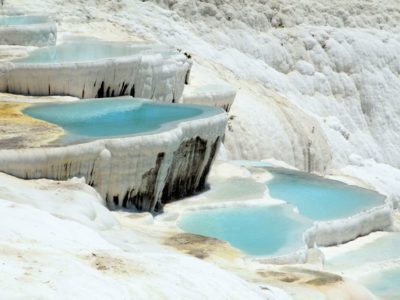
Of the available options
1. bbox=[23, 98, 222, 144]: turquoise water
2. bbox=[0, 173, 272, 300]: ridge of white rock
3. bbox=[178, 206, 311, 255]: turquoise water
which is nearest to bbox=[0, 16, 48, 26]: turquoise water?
bbox=[23, 98, 222, 144]: turquoise water

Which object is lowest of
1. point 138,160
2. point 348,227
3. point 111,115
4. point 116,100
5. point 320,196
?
point 320,196

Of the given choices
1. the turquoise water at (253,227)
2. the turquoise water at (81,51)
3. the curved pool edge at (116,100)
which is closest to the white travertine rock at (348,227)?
A: the turquoise water at (253,227)

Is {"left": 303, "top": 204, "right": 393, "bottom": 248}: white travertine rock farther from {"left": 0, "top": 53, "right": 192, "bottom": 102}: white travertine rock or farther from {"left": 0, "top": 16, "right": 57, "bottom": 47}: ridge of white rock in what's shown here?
{"left": 0, "top": 16, "right": 57, "bottom": 47}: ridge of white rock

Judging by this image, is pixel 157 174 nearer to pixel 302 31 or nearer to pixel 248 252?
pixel 248 252

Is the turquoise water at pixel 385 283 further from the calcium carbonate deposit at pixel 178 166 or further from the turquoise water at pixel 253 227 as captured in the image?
the turquoise water at pixel 253 227

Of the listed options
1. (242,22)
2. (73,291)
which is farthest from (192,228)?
(242,22)

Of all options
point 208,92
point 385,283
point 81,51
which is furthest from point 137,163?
point 208,92

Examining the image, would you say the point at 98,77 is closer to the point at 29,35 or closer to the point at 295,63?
the point at 29,35
